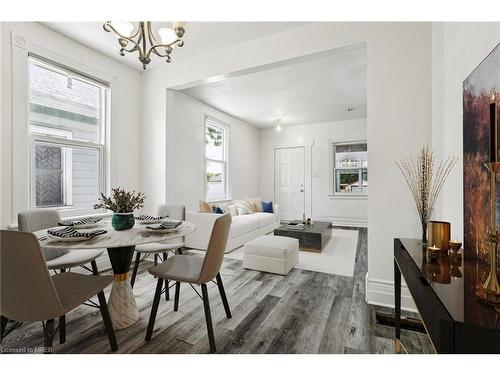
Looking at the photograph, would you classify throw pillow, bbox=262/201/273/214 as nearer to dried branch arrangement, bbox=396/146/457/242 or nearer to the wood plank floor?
the wood plank floor

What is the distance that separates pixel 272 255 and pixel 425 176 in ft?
6.04

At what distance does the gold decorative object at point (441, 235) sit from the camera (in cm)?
128

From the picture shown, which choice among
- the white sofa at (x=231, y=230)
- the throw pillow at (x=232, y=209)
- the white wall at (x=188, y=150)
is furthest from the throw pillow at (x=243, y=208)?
the white wall at (x=188, y=150)

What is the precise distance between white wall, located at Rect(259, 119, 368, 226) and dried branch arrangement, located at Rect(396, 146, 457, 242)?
4452 mm

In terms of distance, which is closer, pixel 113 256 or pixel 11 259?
pixel 11 259

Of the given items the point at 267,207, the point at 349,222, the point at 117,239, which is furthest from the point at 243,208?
the point at 117,239

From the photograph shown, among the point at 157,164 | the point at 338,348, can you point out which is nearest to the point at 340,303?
the point at 338,348

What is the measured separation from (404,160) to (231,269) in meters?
2.31

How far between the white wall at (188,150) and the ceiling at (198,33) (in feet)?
2.83

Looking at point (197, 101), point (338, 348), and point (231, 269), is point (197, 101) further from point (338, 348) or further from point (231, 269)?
point (338, 348)

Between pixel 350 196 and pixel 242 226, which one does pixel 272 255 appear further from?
pixel 350 196

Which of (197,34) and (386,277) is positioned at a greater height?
(197,34)

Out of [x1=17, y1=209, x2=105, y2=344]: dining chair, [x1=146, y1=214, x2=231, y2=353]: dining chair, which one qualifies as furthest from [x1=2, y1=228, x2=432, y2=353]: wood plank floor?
[x1=17, y1=209, x2=105, y2=344]: dining chair

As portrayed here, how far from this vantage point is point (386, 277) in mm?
2205
